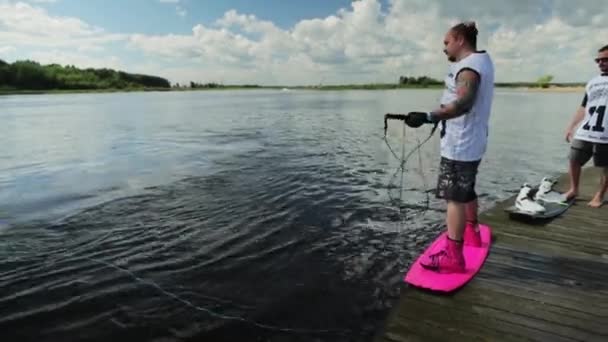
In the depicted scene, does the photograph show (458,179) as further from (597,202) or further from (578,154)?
(597,202)

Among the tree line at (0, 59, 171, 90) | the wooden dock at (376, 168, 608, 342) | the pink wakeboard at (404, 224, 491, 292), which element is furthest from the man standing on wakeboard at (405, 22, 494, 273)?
the tree line at (0, 59, 171, 90)

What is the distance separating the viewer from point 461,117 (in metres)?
4.14

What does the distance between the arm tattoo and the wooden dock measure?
2.00 metres

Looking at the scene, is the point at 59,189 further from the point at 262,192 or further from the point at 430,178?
the point at 430,178

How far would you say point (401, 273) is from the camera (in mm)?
6516

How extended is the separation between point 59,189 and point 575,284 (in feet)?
40.3

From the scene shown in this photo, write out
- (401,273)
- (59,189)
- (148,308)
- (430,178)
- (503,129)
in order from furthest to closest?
(503,129)
(430,178)
(59,189)
(401,273)
(148,308)

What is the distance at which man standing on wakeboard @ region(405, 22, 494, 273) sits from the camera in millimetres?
3922

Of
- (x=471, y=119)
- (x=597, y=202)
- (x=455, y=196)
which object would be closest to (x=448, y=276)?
(x=455, y=196)

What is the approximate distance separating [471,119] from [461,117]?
0.10 meters

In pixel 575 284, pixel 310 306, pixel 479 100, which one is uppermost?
pixel 479 100

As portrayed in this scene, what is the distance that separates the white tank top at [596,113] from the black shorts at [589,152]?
91 mm

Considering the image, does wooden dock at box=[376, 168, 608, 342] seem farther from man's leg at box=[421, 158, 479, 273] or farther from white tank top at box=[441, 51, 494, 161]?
white tank top at box=[441, 51, 494, 161]

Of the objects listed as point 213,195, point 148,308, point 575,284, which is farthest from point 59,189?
point 575,284
